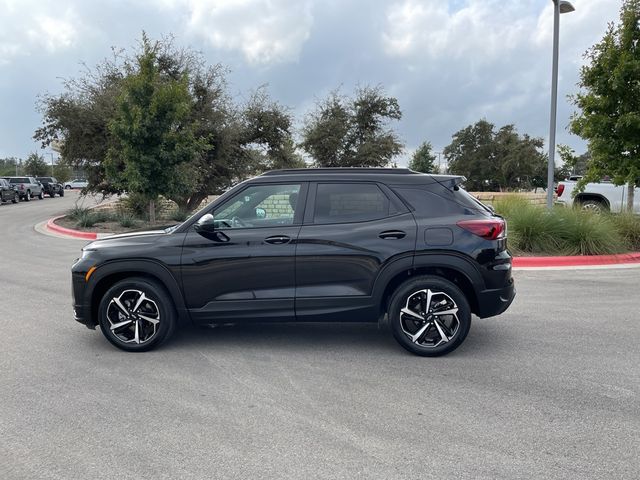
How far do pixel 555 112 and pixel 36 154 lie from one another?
77.2 metres

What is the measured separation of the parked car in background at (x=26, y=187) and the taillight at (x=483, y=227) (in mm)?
42237

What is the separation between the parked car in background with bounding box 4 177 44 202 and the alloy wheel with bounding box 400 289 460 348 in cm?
4199

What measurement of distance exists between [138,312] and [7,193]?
38.0m

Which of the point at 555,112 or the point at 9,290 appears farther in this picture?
the point at 555,112

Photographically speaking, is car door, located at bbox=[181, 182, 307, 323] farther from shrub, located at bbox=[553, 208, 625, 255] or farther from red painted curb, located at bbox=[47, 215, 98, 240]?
red painted curb, located at bbox=[47, 215, 98, 240]

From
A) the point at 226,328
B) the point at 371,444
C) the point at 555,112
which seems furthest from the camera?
the point at 555,112

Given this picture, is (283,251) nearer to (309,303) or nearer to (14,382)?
(309,303)

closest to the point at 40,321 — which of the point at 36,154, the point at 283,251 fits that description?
the point at 283,251

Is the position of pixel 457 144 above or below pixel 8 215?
above

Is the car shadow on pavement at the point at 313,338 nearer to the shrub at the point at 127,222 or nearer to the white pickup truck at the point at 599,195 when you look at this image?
the white pickup truck at the point at 599,195

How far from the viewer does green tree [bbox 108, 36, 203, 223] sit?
53.6 ft

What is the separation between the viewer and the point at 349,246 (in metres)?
5.03

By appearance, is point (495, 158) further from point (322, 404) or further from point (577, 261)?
point (322, 404)

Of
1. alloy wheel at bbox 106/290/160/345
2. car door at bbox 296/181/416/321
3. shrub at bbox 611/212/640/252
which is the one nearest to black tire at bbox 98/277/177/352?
alloy wheel at bbox 106/290/160/345
